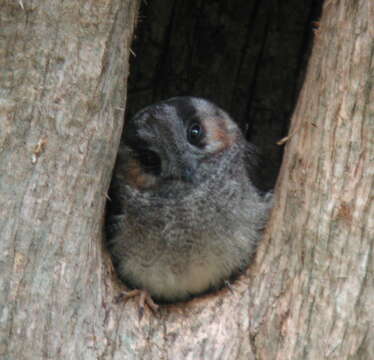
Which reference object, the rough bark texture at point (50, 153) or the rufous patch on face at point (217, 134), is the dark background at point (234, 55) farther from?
the rough bark texture at point (50, 153)

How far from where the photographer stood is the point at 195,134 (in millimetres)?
3018

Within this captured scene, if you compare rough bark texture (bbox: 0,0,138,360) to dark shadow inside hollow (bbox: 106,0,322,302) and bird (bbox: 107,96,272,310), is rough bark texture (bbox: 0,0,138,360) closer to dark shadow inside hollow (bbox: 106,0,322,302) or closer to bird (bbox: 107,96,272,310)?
bird (bbox: 107,96,272,310)

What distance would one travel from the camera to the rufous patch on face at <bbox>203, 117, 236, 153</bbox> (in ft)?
10.1

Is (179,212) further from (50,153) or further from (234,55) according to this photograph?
(234,55)

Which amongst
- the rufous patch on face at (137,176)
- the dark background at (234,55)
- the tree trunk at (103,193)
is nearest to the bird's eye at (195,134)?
the rufous patch on face at (137,176)

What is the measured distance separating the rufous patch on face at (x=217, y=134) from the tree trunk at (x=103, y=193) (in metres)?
0.67

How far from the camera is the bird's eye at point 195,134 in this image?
9.82 feet

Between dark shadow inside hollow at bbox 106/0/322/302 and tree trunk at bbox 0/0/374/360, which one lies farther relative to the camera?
dark shadow inside hollow at bbox 106/0/322/302

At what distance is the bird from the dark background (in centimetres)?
69

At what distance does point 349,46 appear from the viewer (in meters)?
2.33

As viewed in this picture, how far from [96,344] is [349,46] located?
1.52 metres

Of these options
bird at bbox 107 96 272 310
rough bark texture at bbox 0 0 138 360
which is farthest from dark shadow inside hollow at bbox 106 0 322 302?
rough bark texture at bbox 0 0 138 360

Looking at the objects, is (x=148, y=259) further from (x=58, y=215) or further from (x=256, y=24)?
(x=256, y=24)

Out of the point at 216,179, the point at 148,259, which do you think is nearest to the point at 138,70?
the point at 216,179
